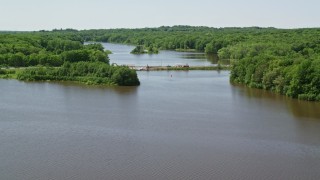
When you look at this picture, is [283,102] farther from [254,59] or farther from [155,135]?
[155,135]

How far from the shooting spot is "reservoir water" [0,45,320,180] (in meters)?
15.2

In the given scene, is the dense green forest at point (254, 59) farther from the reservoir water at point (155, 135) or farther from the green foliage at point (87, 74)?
the green foliage at point (87, 74)

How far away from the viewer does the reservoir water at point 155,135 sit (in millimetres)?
15164

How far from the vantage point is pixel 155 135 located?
61.8 ft

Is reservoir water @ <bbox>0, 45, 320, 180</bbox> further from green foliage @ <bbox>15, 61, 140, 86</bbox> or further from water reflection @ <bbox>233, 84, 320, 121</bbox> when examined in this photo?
green foliage @ <bbox>15, 61, 140, 86</bbox>

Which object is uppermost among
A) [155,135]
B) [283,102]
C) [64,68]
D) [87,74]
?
[64,68]

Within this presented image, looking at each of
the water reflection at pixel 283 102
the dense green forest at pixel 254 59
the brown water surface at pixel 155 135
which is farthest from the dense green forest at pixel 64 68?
the water reflection at pixel 283 102

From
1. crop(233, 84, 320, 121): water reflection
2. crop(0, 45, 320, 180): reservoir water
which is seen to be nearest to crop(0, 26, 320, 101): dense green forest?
crop(233, 84, 320, 121): water reflection

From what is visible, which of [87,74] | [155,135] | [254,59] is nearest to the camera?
[155,135]

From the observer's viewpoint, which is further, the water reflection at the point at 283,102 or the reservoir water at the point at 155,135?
the water reflection at the point at 283,102

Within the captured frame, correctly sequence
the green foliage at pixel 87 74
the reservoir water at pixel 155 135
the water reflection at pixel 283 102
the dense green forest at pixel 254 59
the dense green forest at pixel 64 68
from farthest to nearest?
the dense green forest at pixel 64 68 → the green foliage at pixel 87 74 → the dense green forest at pixel 254 59 → the water reflection at pixel 283 102 → the reservoir water at pixel 155 135

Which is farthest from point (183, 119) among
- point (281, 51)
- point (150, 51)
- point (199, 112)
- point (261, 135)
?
point (150, 51)

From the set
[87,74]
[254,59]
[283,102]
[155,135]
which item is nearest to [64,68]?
[87,74]

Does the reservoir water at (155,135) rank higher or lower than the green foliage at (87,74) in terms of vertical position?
lower
